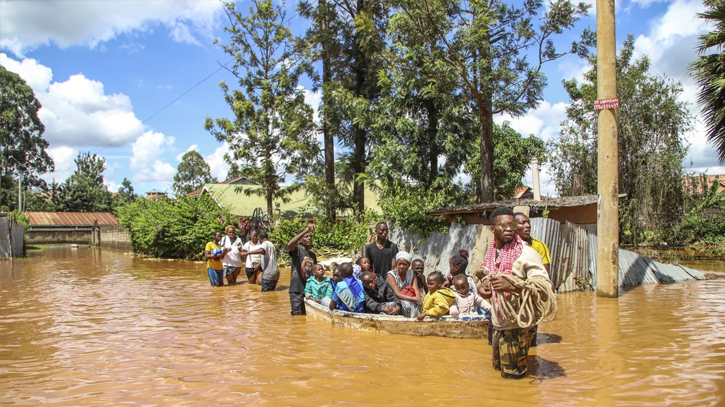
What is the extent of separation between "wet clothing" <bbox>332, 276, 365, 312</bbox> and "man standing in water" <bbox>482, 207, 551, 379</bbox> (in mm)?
2988

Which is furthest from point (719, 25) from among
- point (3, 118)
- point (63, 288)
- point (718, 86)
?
point (3, 118)

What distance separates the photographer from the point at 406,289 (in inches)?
300

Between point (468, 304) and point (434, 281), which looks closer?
point (434, 281)

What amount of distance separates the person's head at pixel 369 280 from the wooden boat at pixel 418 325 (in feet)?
1.55

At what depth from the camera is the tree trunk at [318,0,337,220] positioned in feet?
65.2

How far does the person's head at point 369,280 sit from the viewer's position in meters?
7.57

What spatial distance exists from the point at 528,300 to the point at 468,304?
2.73 metres

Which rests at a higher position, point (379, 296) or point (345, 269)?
point (345, 269)

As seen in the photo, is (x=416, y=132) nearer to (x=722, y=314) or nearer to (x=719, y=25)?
(x=719, y=25)

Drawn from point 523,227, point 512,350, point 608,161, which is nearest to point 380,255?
point 523,227

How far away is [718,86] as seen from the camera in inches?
470

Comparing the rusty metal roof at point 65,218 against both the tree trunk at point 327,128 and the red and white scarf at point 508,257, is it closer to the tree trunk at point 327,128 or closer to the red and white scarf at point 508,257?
the tree trunk at point 327,128

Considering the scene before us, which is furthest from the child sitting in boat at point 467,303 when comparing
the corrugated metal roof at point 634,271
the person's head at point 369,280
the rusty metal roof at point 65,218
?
the rusty metal roof at point 65,218

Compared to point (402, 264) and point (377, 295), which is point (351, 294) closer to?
point (377, 295)
